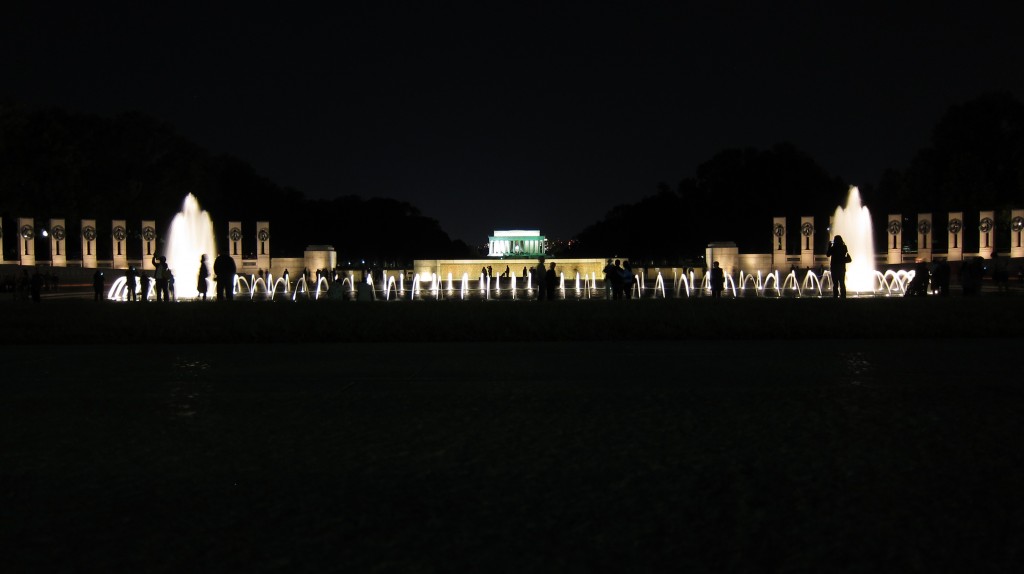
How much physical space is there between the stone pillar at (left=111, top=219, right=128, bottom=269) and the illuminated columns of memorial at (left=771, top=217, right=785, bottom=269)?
40.5 m

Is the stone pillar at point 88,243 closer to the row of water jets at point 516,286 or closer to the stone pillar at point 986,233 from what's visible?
the row of water jets at point 516,286

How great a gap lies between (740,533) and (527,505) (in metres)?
1.07

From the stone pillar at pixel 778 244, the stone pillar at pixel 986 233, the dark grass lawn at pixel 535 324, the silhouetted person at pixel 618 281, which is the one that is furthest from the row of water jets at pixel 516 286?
the dark grass lawn at pixel 535 324

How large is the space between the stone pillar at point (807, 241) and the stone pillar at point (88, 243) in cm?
4261

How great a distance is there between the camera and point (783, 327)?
13.8 m

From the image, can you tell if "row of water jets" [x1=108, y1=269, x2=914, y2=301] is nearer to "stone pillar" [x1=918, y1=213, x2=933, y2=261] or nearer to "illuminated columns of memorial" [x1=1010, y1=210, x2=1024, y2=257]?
"stone pillar" [x1=918, y1=213, x2=933, y2=261]

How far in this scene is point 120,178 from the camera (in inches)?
2650

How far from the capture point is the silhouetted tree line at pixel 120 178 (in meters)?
58.6

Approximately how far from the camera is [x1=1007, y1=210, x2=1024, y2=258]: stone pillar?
157ft

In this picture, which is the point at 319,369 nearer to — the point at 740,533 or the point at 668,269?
the point at 740,533

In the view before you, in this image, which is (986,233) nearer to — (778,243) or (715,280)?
(778,243)

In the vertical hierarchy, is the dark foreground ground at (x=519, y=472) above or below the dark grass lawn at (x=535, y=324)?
below

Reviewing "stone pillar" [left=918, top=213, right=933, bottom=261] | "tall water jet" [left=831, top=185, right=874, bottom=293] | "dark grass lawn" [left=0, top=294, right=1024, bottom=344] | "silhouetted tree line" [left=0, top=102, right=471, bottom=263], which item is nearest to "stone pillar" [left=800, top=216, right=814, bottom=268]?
"tall water jet" [left=831, top=185, right=874, bottom=293]

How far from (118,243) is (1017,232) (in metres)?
54.8
